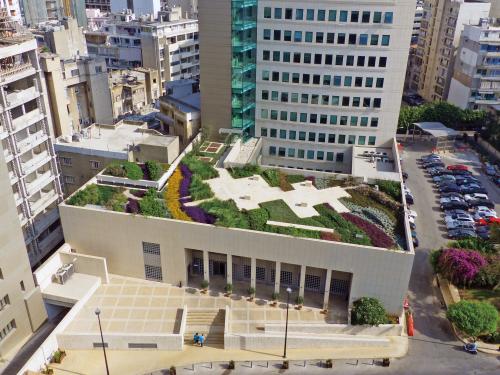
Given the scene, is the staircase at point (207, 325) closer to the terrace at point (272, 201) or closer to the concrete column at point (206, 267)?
the concrete column at point (206, 267)

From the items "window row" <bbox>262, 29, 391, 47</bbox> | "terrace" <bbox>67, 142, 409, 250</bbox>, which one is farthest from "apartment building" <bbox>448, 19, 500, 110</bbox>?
"terrace" <bbox>67, 142, 409, 250</bbox>

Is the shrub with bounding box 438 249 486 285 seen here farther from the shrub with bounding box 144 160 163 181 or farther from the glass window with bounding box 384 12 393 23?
the shrub with bounding box 144 160 163 181

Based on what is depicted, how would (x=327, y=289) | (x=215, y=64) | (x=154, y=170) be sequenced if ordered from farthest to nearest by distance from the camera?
(x=215, y=64), (x=154, y=170), (x=327, y=289)

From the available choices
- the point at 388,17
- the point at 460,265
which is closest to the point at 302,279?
the point at 460,265

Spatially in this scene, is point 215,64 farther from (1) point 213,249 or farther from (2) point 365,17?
(1) point 213,249

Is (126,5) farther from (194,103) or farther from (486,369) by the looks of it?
(486,369)
